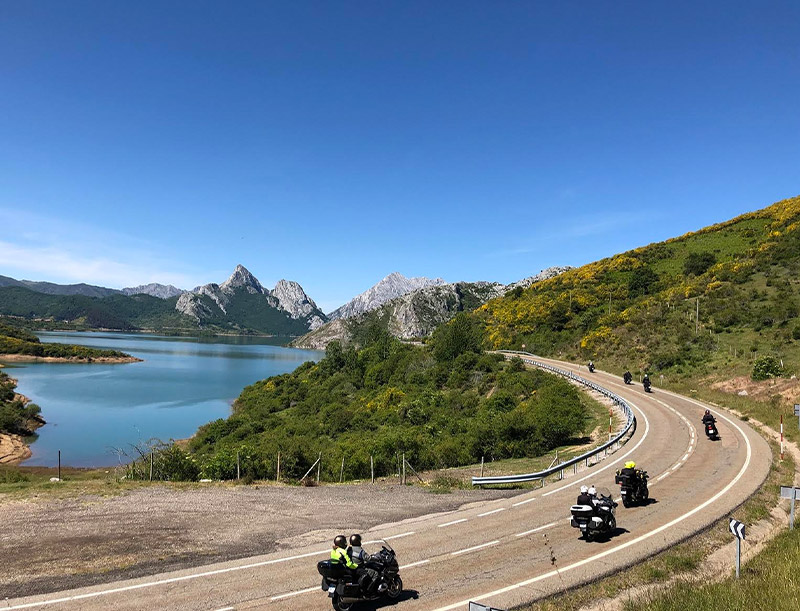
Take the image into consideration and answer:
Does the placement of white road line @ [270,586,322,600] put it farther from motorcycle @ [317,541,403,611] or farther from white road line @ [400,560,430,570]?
white road line @ [400,560,430,570]

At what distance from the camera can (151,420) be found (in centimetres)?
7375

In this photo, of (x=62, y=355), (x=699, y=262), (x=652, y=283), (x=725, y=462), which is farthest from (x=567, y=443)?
(x=62, y=355)

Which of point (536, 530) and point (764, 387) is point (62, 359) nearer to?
point (536, 530)

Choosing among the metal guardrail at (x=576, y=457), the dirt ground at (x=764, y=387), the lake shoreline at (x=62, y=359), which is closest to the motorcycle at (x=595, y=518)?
the metal guardrail at (x=576, y=457)

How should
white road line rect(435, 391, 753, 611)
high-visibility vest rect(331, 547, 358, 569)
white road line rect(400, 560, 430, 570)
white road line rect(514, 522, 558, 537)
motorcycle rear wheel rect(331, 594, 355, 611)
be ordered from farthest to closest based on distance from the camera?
white road line rect(514, 522, 558, 537) < white road line rect(400, 560, 430, 570) < white road line rect(435, 391, 753, 611) < high-visibility vest rect(331, 547, 358, 569) < motorcycle rear wheel rect(331, 594, 355, 611)

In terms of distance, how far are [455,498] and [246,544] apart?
9.38 m

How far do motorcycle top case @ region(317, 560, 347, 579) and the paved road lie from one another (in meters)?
1.02

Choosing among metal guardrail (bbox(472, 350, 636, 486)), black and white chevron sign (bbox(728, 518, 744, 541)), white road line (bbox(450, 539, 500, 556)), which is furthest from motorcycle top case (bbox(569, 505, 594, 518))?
metal guardrail (bbox(472, 350, 636, 486))

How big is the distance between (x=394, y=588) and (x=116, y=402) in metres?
91.4

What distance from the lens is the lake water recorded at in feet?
192

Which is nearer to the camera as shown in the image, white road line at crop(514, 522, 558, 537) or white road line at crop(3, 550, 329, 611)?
white road line at crop(3, 550, 329, 611)

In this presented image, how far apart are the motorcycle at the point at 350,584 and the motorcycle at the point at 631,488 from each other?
1096 cm

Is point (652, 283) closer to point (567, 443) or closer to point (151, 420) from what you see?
point (567, 443)

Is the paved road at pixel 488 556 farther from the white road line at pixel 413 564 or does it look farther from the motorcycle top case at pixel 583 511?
the motorcycle top case at pixel 583 511
